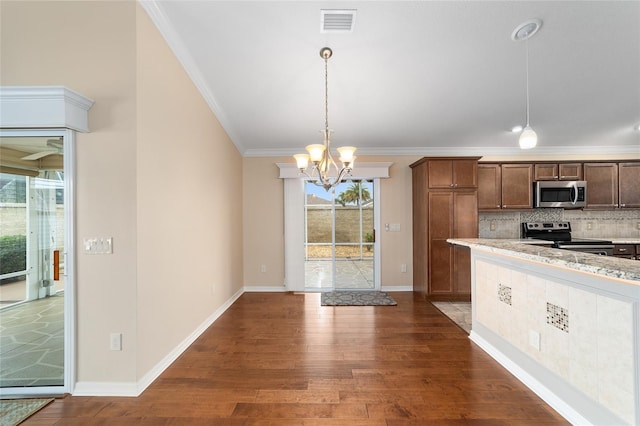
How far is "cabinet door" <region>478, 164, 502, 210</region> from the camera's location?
15.0 ft

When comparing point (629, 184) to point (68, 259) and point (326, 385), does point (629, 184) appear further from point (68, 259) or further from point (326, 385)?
point (68, 259)

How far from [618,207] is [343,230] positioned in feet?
14.9

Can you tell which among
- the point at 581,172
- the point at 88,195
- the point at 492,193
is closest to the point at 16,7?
the point at 88,195

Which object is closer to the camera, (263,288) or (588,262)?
(588,262)

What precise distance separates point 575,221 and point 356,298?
13.4 feet

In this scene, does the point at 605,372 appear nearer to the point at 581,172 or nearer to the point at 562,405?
the point at 562,405

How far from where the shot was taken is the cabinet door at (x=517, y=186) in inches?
179

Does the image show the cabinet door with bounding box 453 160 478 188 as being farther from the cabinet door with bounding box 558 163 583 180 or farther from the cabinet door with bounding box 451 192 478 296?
the cabinet door with bounding box 558 163 583 180

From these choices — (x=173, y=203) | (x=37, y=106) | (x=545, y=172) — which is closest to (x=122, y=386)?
(x=173, y=203)

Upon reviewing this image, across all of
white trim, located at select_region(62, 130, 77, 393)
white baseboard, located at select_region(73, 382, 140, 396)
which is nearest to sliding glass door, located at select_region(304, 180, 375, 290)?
white baseboard, located at select_region(73, 382, 140, 396)

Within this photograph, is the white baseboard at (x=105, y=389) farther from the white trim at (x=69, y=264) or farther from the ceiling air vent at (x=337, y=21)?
the ceiling air vent at (x=337, y=21)

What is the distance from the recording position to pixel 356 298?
4488mm

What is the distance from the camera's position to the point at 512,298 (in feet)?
7.79

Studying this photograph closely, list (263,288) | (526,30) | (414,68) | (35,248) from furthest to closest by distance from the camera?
(263,288)
(414,68)
(526,30)
(35,248)
